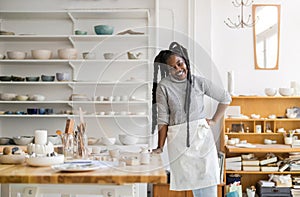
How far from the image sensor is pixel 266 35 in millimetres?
4375

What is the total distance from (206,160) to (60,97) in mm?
2007

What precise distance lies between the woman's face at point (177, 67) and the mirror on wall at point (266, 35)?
5.61 feet

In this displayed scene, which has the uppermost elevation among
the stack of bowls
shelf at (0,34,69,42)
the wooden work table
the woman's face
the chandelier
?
the chandelier

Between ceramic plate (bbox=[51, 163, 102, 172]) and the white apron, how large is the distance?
0.87 m

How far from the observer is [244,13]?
4.39 m

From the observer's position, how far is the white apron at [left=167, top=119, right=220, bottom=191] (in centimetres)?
289

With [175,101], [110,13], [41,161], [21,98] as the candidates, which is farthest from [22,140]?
[41,161]

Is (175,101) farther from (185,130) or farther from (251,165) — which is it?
(251,165)

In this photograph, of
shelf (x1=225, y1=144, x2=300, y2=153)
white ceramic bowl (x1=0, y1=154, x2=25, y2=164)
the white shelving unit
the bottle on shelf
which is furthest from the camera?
the white shelving unit

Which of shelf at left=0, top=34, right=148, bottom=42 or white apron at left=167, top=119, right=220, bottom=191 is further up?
shelf at left=0, top=34, right=148, bottom=42

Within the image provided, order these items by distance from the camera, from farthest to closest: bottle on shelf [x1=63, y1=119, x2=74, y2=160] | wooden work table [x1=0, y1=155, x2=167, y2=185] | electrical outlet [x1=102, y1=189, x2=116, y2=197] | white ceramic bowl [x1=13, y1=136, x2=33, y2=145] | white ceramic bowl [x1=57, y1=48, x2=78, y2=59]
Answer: white ceramic bowl [x1=57, y1=48, x2=78, y2=59] → white ceramic bowl [x1=13, y1=136, x2=33, y2=145] → bottle on shelf [x1=63, y1=119, x2=74, y2=160] → electrical outlet [x1=102, y1=189, x2=116, y2=197] → wooden work table [x1=0, y1=155, x2=167, y2=185]

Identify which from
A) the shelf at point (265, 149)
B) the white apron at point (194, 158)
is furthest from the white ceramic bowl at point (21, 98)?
the shelf at point (265, 149)

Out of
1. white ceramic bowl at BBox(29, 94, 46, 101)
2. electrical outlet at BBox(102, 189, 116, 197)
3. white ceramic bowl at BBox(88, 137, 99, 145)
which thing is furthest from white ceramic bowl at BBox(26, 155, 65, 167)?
white ceramic bowl at BBox(29, 94, 46, 101)

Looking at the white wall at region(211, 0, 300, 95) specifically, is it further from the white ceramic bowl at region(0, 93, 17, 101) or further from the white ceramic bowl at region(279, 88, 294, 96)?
the white ceramic bowl at region(0, 93, 17, 101)
